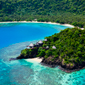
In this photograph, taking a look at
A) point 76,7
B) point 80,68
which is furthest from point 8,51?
point 76,7

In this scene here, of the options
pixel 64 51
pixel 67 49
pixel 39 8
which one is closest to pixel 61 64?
pixel 64 51

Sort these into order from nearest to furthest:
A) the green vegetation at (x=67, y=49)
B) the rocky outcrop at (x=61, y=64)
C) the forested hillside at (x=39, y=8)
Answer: the rocky outcrop at (x=61, y=64)
the green vegetation at (x=67, y=49)
the forested hillside at (x=39, y=8)

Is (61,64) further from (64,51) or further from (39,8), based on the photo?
(39,8)

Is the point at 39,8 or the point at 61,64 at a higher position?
Answer: the point at 39,8

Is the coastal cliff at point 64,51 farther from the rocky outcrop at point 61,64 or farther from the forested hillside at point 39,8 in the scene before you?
the forested hillside at point 39,8

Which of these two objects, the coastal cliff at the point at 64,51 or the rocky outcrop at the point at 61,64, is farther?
the coastal cliff at the point at 64,51

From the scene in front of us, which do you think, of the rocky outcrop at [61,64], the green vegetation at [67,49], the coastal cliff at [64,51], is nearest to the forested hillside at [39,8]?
the green vegetation at [67,49]

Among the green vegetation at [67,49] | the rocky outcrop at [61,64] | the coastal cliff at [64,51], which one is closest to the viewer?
the rocky outcrop at [61,64]
